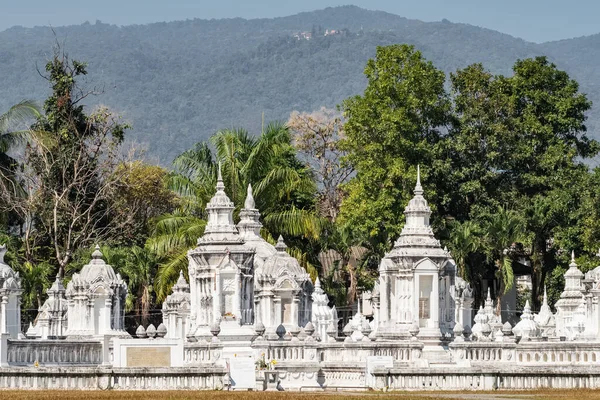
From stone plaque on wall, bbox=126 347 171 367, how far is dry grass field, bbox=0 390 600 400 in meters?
8.89

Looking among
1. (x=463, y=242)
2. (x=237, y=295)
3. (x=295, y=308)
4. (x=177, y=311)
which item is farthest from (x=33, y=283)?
(x=237, y=295)

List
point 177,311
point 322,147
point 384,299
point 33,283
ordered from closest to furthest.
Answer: point 384,299 < point 177,311 < point 33,283 < point 322,147

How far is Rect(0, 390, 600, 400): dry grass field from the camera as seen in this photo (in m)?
33.7

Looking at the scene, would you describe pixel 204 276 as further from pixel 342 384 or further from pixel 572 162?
pixel 572 162

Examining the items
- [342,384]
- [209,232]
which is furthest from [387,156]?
[342,384]

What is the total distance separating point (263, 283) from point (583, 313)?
10894mm

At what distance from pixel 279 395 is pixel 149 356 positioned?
10.7m

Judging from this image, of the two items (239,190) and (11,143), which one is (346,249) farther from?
(11,143)

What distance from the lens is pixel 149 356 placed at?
150 ft

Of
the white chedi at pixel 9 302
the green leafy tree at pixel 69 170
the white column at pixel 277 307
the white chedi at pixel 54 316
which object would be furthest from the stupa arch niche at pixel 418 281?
the green leafy tree at pixel 69 170

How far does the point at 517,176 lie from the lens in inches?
3046

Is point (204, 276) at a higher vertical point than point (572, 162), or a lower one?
lower

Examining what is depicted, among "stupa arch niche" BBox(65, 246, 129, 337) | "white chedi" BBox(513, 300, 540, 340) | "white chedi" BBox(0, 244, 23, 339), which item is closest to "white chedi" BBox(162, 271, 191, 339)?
"stupa arch niche" BBox(65, 246, 129, 337)

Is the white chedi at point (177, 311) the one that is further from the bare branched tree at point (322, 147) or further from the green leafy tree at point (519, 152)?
the bare branched tree at point (322, 147)
